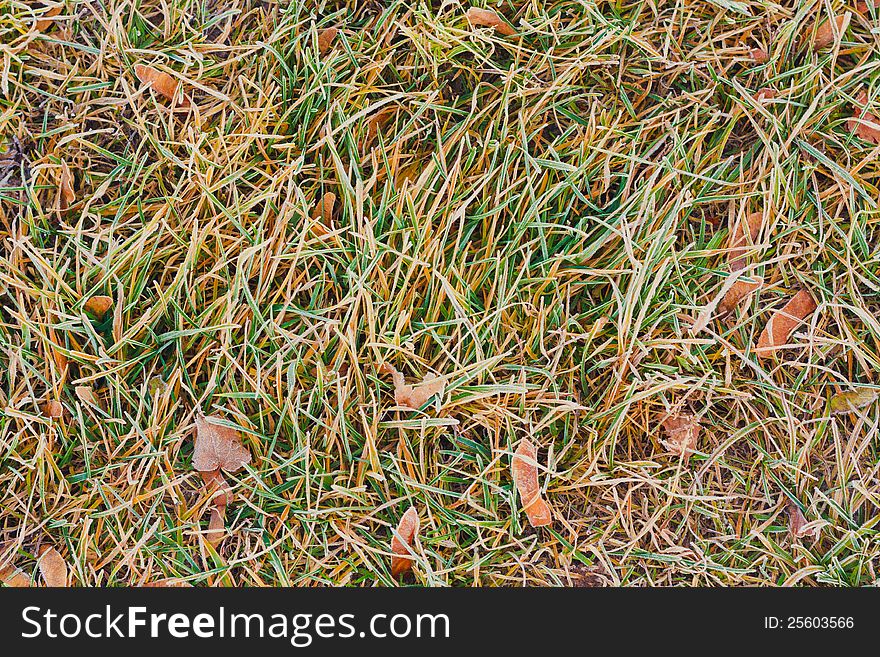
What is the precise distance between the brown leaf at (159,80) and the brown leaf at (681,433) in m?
1.44

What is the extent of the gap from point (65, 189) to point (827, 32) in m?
1.94

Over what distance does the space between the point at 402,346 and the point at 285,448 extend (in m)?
0.37

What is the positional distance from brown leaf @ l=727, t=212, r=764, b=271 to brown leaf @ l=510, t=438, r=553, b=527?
68 cm

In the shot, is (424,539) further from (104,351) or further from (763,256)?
(763,256)

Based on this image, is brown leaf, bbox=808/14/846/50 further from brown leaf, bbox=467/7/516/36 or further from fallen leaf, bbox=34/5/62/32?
fallen leaf, bbox=34/5/62/32

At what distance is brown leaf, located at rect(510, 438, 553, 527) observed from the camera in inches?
64.9

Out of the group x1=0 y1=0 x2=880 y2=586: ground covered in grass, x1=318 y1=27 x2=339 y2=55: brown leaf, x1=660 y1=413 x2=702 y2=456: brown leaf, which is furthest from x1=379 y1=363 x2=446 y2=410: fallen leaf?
x1=318 y1=27 x2=339 y2=55: brown leaf

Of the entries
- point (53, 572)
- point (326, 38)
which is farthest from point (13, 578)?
Answer: point (326, 38)

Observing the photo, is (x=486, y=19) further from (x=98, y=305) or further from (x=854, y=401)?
(x=854, y=401)

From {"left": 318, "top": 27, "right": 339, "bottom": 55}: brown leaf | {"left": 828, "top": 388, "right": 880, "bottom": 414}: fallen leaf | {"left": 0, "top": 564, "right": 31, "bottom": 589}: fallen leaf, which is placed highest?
{"left": 318, "top": 27, "right": 339, "bottom": 55}: brown leaf

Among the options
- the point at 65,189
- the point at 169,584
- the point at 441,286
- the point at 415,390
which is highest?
the point at 65,189

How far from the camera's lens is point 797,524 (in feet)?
5.53

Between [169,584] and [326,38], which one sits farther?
[326,38]

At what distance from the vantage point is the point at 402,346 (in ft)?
5.49
